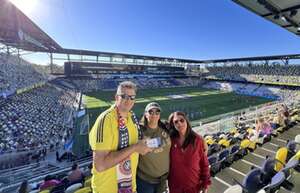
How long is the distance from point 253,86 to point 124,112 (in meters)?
50.9

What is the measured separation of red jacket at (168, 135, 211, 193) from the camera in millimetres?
2707

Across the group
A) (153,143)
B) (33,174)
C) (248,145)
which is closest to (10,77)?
(33,174)

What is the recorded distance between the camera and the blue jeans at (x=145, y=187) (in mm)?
2632

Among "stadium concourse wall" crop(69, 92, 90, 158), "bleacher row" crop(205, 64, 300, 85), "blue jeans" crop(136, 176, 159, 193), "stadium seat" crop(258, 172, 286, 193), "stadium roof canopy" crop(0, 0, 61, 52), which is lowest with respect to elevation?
"stadium concourse wall" crop(69, 92, 90, 158)

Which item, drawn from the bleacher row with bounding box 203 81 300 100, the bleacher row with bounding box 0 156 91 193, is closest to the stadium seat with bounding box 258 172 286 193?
the bleacher row with bounding box 0 156 91 193

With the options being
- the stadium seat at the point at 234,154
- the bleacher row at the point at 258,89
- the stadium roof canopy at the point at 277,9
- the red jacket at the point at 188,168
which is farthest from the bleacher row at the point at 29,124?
the bleacher row at the point at 258,89

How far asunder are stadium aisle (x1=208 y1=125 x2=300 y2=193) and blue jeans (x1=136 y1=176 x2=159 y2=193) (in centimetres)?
214

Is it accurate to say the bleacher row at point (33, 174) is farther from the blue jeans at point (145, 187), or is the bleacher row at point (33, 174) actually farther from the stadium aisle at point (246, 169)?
the blue jeans at point (145, 187)

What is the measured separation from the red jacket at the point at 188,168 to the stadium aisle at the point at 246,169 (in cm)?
185

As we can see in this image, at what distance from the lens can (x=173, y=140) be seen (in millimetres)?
2758

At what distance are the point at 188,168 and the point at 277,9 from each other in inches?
119

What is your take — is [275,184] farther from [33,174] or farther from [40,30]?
[40,30]

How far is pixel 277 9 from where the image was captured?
386cm

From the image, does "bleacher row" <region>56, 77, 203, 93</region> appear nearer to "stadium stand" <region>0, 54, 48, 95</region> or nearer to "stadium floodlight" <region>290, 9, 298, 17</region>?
"stadium stand" <region>0, 54, 48, 95</region>
